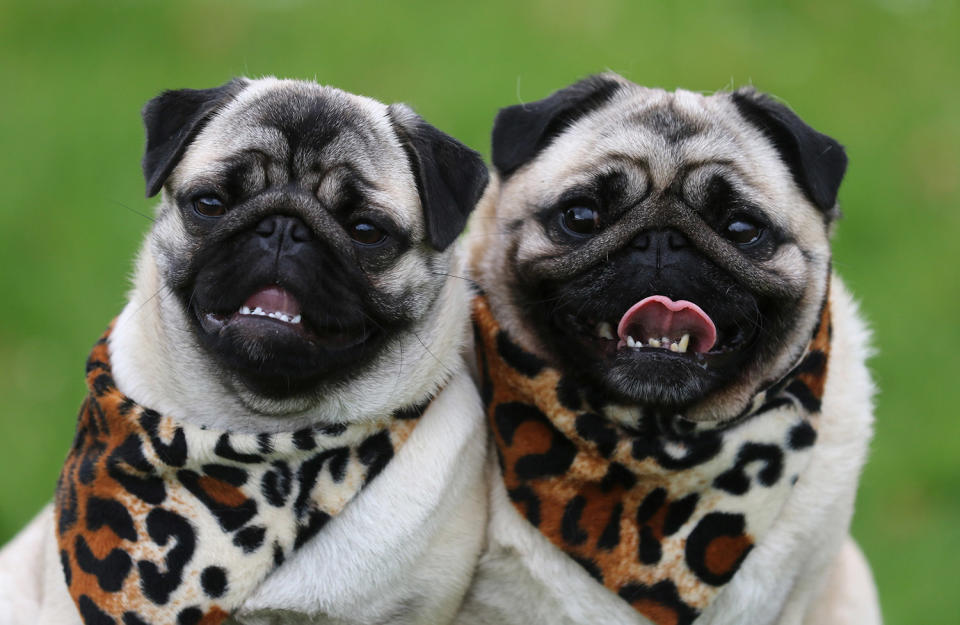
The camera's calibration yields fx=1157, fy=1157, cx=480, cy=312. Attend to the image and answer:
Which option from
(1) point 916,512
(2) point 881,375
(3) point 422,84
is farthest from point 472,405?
(3) point 422,84

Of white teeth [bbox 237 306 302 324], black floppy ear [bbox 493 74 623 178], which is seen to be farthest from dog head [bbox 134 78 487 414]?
Answer: black floppy ear [bbox 493 74 623 178]

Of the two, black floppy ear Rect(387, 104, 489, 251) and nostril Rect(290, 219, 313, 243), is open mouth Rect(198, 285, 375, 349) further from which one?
black floppy ear Rect(387, 104, 489, 251)

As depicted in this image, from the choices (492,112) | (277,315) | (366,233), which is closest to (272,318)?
(277,315)

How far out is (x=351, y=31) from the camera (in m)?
8.38

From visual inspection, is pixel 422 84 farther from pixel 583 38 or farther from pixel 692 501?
pixel 692 501

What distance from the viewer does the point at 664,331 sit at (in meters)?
3.33

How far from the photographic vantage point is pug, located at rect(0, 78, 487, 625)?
3.22m

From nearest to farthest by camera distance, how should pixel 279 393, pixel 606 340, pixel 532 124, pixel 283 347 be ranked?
pixel 283 347, pixel 279 393, pixel 606 340, pixel 532 124

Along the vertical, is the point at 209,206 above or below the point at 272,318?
above

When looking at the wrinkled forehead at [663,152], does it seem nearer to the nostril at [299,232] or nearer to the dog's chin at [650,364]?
the dog's chin at [650,364]

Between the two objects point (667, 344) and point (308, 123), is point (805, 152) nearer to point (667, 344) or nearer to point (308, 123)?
point (667, 344)

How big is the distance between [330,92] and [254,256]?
2.28 ft

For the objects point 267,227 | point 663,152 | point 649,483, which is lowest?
point 649,483

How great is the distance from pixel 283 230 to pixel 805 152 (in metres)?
1.61
